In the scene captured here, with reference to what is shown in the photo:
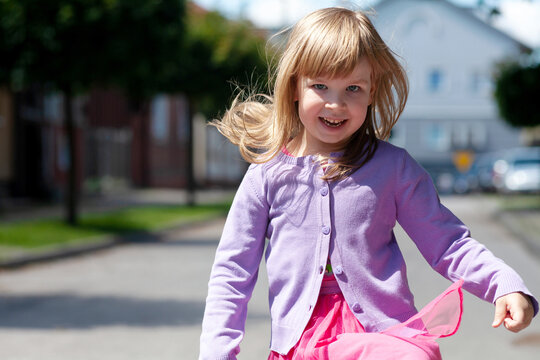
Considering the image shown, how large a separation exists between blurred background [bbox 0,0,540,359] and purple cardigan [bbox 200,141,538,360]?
427 mm

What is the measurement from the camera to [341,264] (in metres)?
2.38

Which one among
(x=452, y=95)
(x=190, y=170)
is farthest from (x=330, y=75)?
(x=452, y=95)

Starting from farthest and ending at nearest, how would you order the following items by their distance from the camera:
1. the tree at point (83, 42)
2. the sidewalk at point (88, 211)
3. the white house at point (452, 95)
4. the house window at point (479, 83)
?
the house window at point (479, 83), the white house at point (452, 95), the tree at point (83, 42), the sidewalk at point (88, 211)

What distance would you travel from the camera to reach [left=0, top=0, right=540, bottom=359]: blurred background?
1437cm

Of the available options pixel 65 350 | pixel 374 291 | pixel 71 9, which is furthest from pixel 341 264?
pixel 71 9

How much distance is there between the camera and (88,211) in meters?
22.5

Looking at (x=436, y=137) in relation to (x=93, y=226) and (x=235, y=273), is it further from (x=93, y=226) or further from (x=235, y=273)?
(x=235, y=273)

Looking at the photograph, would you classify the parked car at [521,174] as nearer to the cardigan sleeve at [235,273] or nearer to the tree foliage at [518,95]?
the tree foliage at [518,95]

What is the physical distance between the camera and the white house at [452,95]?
2271 inches

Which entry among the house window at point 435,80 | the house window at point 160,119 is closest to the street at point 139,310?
the house window at point 160,119

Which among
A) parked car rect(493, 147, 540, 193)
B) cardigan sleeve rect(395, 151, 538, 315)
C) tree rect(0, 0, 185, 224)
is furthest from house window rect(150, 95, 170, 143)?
cardigan sleeve rect(395, 151, 538, 315)

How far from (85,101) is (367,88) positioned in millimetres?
28818

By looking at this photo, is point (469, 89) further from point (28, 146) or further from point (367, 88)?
point (367, 88)

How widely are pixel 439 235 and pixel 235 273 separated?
1.78ft
